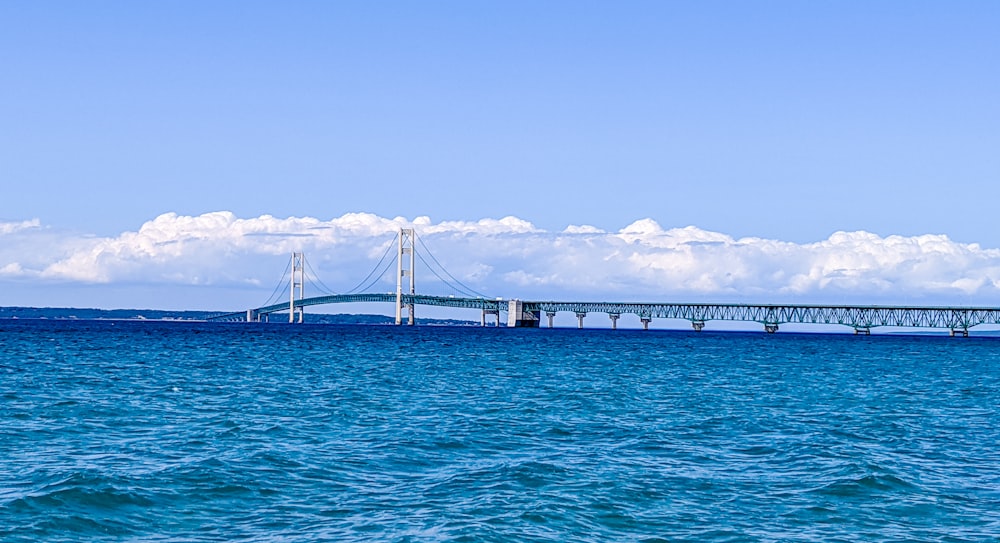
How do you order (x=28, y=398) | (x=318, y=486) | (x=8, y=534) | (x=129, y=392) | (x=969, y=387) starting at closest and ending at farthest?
(x=8, y=534)
(x=318, y=486)
(x=28, y=398)
(x=129, y=392)
(x=969, y=387)

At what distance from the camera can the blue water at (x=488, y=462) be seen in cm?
1466

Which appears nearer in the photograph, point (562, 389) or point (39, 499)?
point (39, 499)

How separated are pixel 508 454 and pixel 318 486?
16.3 ft

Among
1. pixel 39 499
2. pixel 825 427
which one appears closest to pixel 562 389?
pixel 825 427

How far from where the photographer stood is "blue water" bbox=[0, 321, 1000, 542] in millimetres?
14656

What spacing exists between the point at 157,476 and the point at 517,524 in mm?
6564

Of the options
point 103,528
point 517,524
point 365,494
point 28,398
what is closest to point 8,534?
point 103,528

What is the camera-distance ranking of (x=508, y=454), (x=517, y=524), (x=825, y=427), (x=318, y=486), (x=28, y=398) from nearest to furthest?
(x=517, y=524) < (x=318, y=486) < (x=508, y=454) < (x=825, y=427) < (x=28, y=398)

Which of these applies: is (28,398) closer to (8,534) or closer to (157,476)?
(157,476)

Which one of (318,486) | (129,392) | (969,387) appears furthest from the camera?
(969,387)

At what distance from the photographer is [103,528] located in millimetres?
14242

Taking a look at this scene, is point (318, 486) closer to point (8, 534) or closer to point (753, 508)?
point (8, 534)

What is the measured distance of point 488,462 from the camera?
19875 millimetres

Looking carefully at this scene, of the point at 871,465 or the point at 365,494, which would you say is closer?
the point at 365,494
